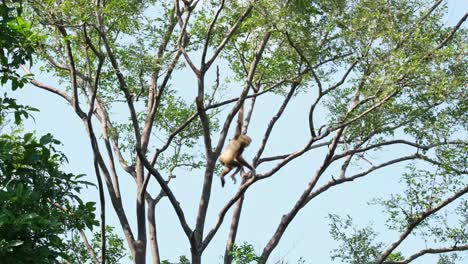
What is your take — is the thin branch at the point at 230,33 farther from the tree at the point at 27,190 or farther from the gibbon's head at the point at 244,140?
the tree at the point at 27,190

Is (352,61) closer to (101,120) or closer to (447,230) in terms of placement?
(447,230)

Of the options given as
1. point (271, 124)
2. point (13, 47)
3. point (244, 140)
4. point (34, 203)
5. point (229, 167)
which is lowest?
point (34, 203)

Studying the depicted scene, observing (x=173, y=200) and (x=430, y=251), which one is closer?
(x=173, y=200)

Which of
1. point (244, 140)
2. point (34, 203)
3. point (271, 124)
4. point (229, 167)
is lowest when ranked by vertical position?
point (34, 203)

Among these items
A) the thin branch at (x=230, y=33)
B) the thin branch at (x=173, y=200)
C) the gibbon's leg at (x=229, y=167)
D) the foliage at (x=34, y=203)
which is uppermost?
the thin branch at (x=230, y=33)

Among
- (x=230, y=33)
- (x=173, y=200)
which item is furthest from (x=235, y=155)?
(x=230, y=33)

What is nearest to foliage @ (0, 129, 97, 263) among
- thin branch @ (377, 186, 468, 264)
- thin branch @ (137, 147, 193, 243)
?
thin branch @ (137, 147, 193, 243)

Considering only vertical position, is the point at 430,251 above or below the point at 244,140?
below

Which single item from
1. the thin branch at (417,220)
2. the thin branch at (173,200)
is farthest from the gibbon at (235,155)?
the thin branch at (417,220)

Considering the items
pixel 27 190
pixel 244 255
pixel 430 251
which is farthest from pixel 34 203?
pixel 430 251

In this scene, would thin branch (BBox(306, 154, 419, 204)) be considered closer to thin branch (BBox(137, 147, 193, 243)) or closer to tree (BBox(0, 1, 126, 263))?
thin branch (BBox(137, 147, 193, 243))

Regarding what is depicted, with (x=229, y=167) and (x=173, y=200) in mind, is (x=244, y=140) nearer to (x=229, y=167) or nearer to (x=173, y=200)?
(x=229, y=167)

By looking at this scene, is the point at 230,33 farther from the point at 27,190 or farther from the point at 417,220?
the point at 27,190

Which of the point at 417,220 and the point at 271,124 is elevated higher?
the point at 271,124
